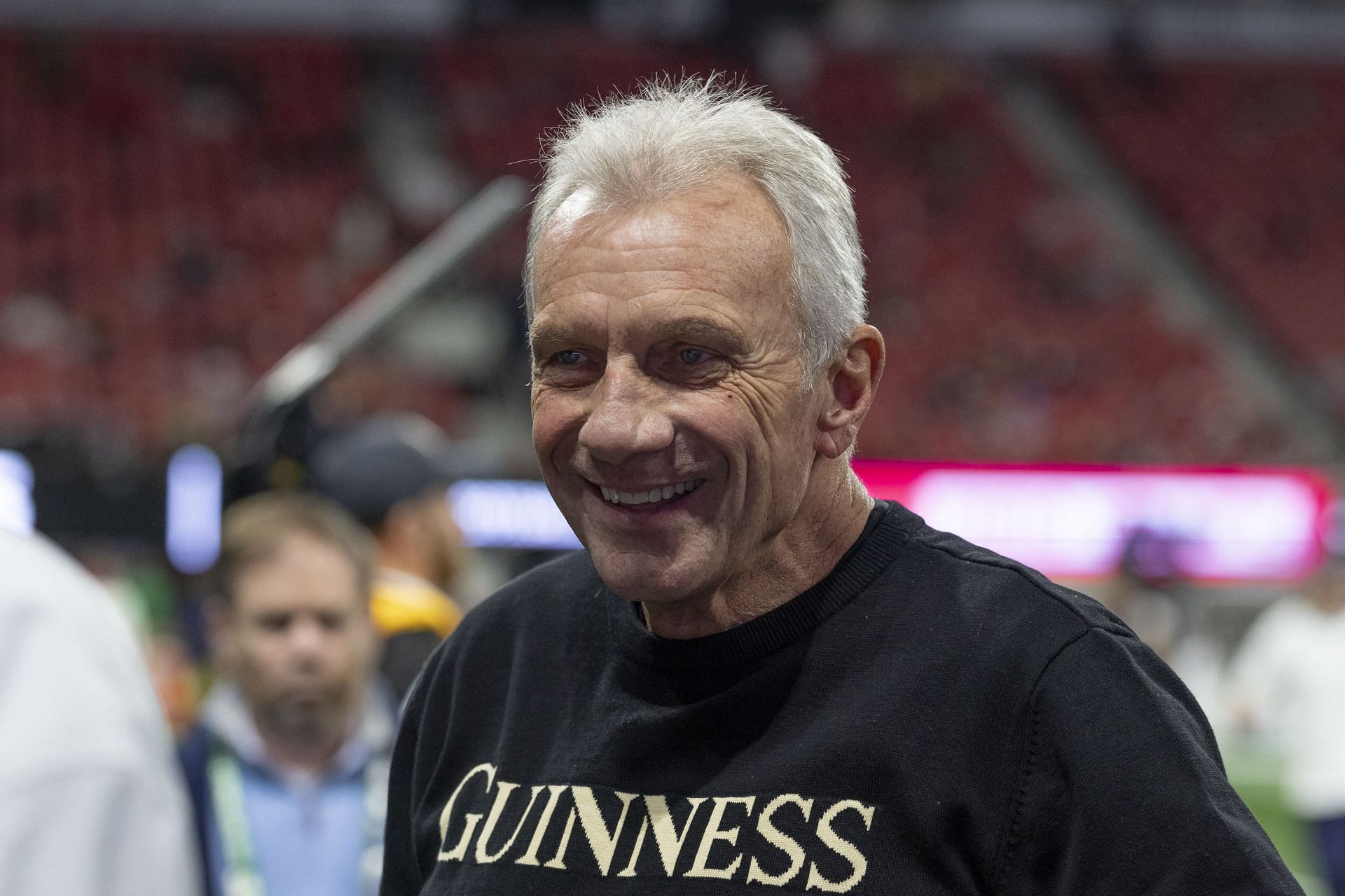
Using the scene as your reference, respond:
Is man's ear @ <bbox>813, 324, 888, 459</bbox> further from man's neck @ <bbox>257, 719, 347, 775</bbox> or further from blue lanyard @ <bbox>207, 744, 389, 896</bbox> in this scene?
man's neck @ <bbox>257, 719, 347, 775</bbox>

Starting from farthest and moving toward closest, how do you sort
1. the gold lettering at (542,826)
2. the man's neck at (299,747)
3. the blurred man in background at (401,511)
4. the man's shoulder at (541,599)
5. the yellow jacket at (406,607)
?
the blurred man in background at (401,511) < the yellow jacket at (406,607) < the man's neck at (299,747) < the man's shoulder at (541,599) < the gold lettering at (542,826)

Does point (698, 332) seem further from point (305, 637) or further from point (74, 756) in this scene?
point (305, 637)

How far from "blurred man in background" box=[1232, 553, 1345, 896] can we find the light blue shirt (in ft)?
15.2

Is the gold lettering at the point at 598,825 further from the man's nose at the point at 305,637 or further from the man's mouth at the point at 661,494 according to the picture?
the man's nose at the point at 305,637

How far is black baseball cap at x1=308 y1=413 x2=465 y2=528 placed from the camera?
356 centimetres

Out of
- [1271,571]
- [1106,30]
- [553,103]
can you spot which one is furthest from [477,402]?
[1106,30]

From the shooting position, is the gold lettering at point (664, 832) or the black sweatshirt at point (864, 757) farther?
the gold lettering at point (664, 832)

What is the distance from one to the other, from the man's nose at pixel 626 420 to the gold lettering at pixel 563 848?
13.3 inches

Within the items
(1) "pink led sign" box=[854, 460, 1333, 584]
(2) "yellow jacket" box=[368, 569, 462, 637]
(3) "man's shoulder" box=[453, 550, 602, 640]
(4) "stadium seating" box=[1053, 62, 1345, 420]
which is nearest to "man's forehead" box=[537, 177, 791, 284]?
(3) "man's shoulder" box=[453, 550, 602, 640]

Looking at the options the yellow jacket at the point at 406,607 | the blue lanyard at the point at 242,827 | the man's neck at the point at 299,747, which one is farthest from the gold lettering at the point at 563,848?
the yellow jacket at the point at 406,607

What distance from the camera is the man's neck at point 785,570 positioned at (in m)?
1.44

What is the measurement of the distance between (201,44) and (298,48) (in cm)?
96

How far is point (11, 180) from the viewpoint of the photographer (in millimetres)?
14492

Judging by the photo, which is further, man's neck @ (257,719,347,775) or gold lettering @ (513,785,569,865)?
man's neck @ (257,719,347,775)
